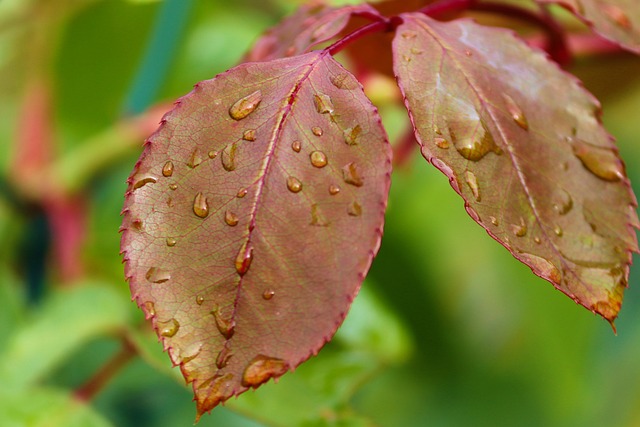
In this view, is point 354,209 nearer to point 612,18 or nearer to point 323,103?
point 323,103

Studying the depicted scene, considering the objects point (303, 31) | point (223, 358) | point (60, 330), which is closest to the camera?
point (223, 358)

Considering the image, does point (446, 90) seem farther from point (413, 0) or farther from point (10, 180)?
point (10, 180)

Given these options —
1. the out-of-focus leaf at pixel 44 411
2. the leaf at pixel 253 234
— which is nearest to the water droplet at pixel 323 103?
the leaf at pixel 253 234

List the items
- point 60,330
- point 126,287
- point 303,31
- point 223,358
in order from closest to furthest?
point 223,358, point 303,31, point 60,330, point 126,287

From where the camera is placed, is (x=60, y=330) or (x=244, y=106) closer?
(x=244, y=106)

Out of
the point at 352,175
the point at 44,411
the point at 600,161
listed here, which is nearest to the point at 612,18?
the point at 600,161

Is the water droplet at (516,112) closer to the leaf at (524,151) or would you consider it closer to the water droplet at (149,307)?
the leaf at (524,151)

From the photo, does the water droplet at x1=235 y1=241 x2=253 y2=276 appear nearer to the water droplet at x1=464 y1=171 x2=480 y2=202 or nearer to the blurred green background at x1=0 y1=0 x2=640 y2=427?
the water droplet at x1=464 y1=171 x2=480 y2=202
